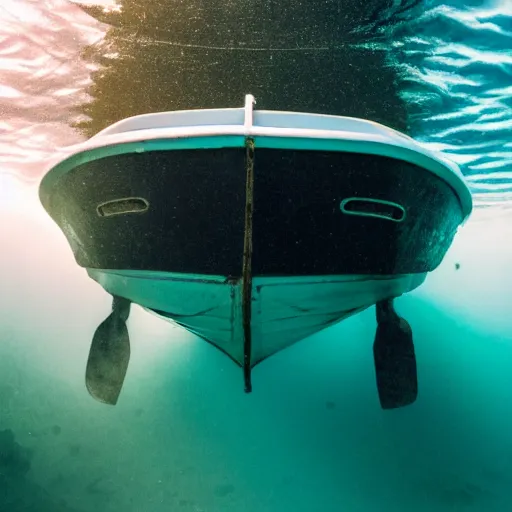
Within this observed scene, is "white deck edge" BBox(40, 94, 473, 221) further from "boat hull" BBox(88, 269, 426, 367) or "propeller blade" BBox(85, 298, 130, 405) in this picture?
"propeller blade" BBox(85, 298, 130, 405)

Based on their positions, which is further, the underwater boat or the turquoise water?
the turquoise water

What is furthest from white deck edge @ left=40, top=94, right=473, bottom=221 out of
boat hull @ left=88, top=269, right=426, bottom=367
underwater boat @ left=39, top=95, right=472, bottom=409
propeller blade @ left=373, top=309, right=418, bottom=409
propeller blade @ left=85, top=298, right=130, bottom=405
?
propeller blade @ left=85, top=298, right=130, bottom=405

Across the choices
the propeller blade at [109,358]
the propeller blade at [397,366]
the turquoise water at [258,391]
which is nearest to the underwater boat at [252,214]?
the propeller blade at [397,366]

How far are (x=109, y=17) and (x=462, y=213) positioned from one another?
563 centimetres

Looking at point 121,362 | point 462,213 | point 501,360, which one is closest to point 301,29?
Result: point 462,213

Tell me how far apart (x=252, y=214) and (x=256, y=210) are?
4 cm

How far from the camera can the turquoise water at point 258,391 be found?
6039 millimetres

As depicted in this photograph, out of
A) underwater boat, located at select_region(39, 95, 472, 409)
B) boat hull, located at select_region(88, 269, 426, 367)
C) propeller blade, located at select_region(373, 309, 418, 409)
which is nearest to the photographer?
underwater boat, located at select_region(39, 95, 472, 409)

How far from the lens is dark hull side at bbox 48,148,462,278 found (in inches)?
107

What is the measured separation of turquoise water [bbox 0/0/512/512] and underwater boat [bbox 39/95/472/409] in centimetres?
330

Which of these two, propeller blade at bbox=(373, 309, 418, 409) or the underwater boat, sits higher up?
the underwater boat

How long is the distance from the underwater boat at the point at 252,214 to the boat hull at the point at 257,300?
0.05 ft

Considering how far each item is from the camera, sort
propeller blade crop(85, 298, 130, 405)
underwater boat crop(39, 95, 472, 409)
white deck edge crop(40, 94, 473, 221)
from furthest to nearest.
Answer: propeller blade crop(85, 298, 130, 405), underwater boat crop(39, 95, 472, 409), white deck edge crop(40, 94, 473, 221)

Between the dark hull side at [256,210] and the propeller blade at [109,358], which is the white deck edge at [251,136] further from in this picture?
the propeller blade at [109,358]
